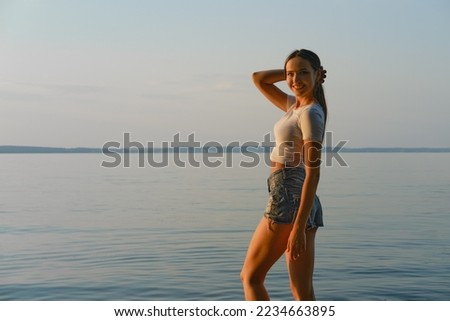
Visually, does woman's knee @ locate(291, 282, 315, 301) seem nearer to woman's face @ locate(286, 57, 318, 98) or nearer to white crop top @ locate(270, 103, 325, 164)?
white crop top @ locate(270, 103, 325, 164)

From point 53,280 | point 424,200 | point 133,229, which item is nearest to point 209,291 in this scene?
point 53,280

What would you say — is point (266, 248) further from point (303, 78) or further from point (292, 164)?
point (303, 78)

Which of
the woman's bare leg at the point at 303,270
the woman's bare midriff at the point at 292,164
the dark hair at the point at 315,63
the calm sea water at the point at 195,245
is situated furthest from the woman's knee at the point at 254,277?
the calm sea water at the point at 195,245

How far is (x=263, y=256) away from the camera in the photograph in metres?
4.03

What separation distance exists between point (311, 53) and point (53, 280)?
4461mm

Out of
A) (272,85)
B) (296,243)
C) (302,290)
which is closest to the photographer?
(296,243)

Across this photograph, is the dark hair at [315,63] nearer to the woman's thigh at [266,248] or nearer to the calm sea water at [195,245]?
the woman's thigh at [266,248]

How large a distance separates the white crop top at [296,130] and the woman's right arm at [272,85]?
29cm

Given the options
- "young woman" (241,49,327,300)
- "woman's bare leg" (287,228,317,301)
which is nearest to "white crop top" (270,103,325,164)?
"young woman" (241,49,327,300)

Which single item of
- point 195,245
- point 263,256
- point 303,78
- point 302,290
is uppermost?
point 195,245

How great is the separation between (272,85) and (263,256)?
38.6 inches

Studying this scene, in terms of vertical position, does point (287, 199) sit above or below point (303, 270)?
above

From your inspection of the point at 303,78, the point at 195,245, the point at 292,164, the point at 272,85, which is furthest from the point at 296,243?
the point at 195,245
